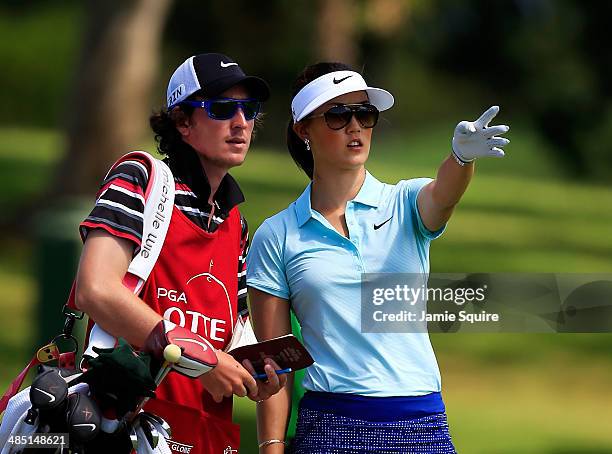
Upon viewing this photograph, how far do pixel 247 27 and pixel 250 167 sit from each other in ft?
59.0

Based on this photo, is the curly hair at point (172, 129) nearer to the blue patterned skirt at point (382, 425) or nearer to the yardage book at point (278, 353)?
the yardage book at point (278, 353)

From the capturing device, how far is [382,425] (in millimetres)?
4621

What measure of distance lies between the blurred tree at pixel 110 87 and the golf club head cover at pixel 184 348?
1539 cm

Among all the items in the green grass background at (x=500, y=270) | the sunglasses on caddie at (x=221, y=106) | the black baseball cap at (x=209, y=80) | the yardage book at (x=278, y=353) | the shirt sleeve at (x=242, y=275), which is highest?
the green grass background at (x=500, y=270)

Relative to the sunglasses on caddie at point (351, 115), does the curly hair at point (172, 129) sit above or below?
below

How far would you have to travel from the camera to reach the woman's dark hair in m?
4.95

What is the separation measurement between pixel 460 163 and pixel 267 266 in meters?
0.78

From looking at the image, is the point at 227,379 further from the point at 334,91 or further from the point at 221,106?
the point at 334,91

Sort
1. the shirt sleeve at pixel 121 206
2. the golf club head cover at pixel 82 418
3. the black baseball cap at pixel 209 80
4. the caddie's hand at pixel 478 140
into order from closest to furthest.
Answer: the golf club head cover at pixel 82 418 < the shirt sleeve at pixel 121 206 < the caddie's hand at pixel 478 140 < the black baseball cap at pixel 209 80

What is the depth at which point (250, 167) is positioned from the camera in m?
26.7

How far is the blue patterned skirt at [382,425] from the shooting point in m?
4.62

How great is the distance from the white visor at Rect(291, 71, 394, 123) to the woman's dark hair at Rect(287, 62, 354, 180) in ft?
0.19

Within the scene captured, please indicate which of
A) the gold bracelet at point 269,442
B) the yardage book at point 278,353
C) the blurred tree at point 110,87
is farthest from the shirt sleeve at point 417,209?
the blurred tree at point 110,87

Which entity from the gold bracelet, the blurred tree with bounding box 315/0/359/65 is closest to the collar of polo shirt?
the gold bracelet
